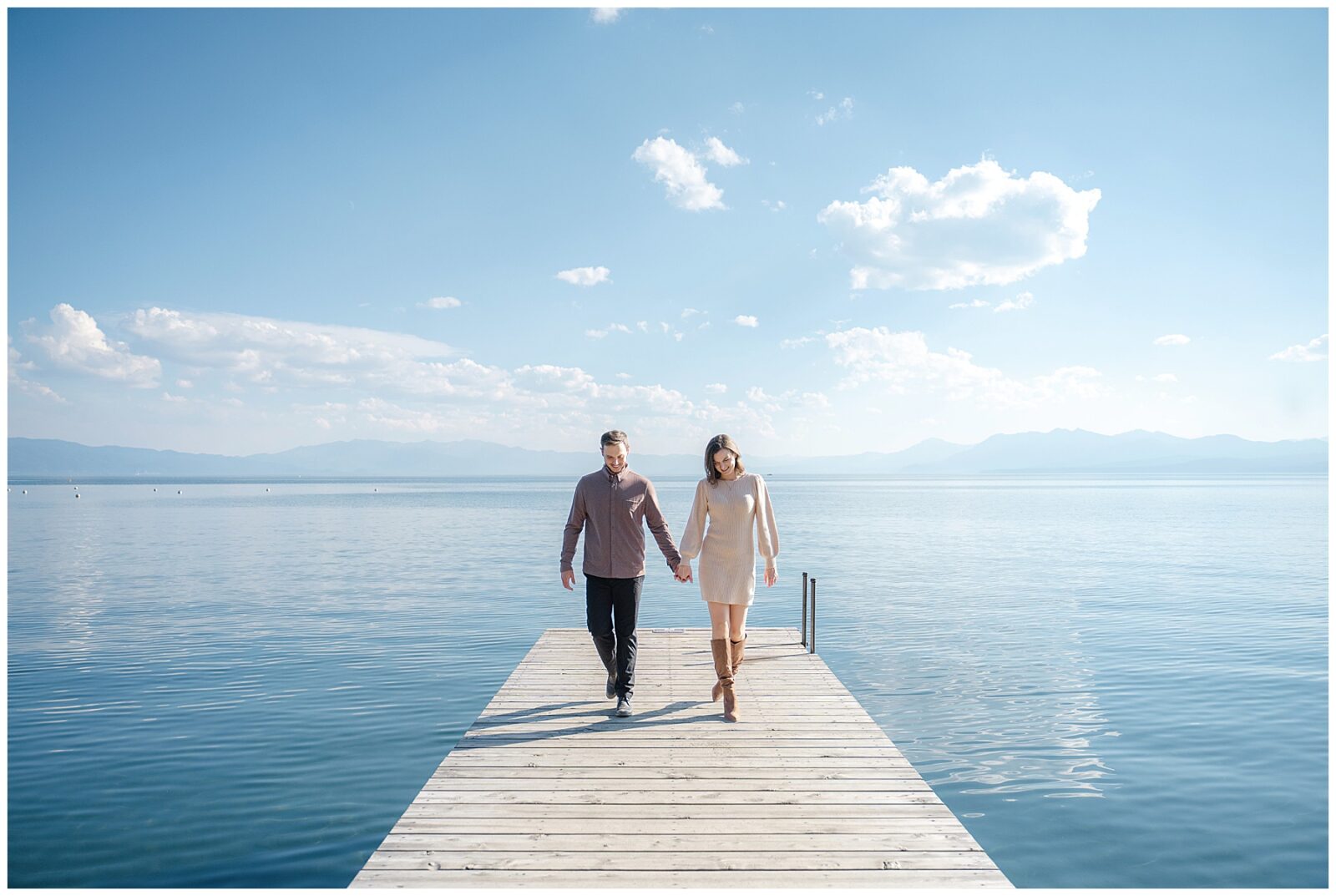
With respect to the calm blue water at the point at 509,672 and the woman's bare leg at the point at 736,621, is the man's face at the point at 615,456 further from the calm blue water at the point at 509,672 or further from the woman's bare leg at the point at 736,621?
the calm blue water at the point at 509,672

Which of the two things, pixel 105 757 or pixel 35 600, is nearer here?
pixel 105 757

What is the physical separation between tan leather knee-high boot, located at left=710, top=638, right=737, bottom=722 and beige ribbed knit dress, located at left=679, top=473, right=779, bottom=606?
0.45 meters

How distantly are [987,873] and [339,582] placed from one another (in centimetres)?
2217

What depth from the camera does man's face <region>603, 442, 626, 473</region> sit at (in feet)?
24.9

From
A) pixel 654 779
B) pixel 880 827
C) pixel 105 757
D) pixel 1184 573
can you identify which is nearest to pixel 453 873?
pixel 654 779

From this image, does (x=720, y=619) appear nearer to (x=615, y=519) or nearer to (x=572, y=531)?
(x=615, y=519)

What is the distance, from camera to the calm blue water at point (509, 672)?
737 centimetres

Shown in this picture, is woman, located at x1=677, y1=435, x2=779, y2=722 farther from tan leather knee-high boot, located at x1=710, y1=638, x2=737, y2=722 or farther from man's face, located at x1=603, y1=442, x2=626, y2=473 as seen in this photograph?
man's face, located at x1=603, y1=442, x2=626, y2=473

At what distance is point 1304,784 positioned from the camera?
8820 millimetres

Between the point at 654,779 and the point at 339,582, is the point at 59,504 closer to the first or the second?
the point at 339,582

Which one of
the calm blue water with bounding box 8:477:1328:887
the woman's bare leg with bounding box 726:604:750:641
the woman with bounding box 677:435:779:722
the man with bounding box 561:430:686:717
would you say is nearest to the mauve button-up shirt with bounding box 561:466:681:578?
the man with bounding box 561:430:686:717

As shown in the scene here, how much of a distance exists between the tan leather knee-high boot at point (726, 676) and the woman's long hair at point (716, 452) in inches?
56.5

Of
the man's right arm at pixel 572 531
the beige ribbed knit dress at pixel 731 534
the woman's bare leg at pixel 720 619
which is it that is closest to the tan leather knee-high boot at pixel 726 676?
the woman's bare leg at pixel 720 619

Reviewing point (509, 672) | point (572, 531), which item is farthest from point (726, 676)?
point (509, 672)
